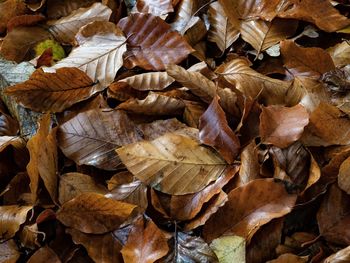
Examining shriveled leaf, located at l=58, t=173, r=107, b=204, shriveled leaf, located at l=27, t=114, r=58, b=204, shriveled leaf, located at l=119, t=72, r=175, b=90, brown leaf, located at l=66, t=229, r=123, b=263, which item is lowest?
brown leaf, located at l=66, t=229, r=123, b=263

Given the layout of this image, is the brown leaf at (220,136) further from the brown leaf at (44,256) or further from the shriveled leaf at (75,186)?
the brown leaf at (44,256)

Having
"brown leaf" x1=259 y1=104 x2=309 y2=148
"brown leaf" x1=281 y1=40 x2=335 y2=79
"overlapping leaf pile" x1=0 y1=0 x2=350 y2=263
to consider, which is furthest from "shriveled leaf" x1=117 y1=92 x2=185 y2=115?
"brown leaf" x1=281 y1=40 x2=335 y2=79

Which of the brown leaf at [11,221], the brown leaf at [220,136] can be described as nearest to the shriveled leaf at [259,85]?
the brown leaf at [220,136]

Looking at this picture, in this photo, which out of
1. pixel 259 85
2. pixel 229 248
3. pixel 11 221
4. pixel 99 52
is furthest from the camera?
pixel 99 52

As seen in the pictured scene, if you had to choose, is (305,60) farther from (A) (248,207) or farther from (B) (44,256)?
(B) (44,256)

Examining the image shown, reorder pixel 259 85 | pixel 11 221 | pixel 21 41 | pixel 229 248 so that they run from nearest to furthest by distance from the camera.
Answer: pixel 229 248 < pixel 11 221 < pixel 259 85 < pixel 21 41

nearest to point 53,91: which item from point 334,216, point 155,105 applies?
point 155,105

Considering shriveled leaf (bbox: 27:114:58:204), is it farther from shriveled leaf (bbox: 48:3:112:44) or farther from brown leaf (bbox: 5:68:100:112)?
shriveled leaf (bbox: 48:3:112:44)
